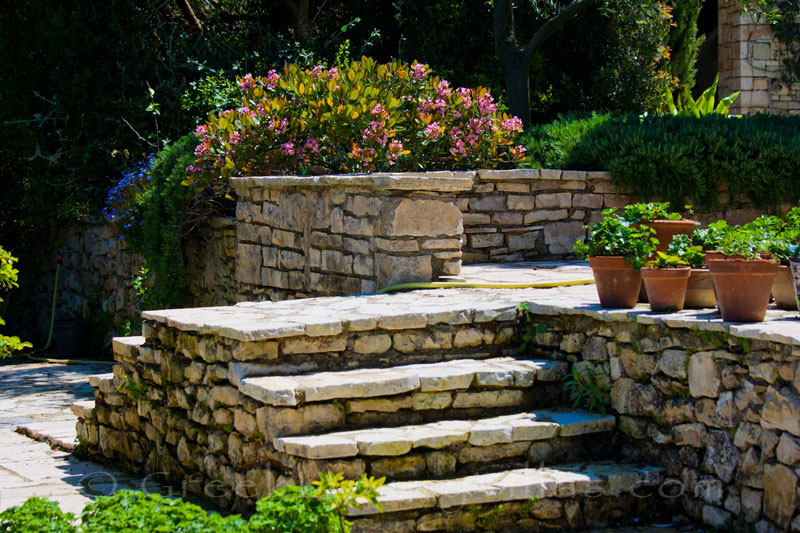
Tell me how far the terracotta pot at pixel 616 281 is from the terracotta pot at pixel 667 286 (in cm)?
20

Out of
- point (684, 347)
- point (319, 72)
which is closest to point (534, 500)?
point (684, 347)

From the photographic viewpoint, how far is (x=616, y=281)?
5152 millimetres

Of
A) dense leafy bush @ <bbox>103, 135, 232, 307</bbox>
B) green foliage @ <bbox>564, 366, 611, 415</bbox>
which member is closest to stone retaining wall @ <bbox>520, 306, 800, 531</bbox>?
green foliage @ <bbox>564, 366, 611, 415</bbox>

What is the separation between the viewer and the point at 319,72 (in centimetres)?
845

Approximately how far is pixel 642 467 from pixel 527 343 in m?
1.06

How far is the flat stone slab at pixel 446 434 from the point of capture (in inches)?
175

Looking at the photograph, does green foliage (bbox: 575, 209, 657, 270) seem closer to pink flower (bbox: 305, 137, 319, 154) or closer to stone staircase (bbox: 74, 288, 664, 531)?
stone staircase (bbox: 74, 288, 664, 531)

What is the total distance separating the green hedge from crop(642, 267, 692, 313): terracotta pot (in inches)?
151

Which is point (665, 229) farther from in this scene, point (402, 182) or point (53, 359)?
point (53, 359)

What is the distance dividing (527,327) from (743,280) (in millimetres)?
1447

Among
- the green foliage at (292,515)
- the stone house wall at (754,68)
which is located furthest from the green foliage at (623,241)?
the stone house wall at (754,68)

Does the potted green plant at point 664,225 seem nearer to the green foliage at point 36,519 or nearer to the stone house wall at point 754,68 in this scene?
the green foliage at point 36,519

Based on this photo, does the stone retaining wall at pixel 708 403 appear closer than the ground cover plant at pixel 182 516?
No

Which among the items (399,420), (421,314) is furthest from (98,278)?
(399,420)
